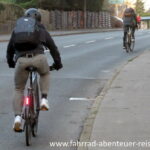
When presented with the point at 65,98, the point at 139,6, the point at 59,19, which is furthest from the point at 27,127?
the point at 139,6

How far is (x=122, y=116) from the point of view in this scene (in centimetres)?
838

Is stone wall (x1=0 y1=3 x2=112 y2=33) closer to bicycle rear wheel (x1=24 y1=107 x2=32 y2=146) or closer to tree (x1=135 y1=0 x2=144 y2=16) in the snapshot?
bicycle rear wheel (x1=24 y1=107 x2=32 y2=146)

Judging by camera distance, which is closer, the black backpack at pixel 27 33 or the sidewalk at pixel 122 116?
the black backpack at pixel 27 33

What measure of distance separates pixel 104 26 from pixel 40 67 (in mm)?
64179

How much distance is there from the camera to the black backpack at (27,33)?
21.5 feet

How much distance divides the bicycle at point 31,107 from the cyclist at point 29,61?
80 millimetres

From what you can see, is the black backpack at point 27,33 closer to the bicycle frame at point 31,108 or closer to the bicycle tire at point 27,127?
the bicycle frame at point 31,108

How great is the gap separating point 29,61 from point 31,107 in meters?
0.56

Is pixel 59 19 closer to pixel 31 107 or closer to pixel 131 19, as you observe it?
pixel 131 19

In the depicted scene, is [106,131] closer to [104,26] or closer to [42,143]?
[42,143]

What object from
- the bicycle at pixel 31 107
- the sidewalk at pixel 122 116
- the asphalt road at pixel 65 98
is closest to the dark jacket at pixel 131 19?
the asphalt road at pixel 65 98

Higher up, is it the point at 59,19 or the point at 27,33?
the point at 27,33

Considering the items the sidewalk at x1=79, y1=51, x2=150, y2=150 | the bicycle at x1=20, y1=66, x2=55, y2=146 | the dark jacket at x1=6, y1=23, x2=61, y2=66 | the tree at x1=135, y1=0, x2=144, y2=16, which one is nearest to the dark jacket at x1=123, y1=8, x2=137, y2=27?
the sidewalk at x1=79, y1=51, x2=150, y2=150

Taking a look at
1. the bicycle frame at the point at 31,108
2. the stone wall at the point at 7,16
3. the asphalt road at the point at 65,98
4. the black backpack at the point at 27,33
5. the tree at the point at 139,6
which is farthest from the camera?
the tree at the point at 139,6
